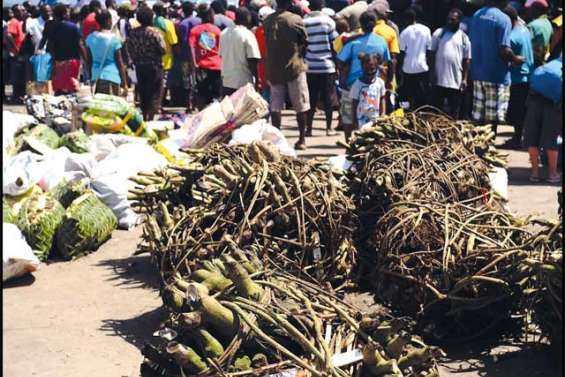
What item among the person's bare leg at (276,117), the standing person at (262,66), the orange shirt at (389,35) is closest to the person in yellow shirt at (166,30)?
the standing person at (262,66)

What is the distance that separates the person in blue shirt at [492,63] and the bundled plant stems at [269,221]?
542 centimetres

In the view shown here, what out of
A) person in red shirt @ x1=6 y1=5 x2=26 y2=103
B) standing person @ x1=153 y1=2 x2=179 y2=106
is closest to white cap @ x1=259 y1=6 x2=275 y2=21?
standing person @ x1=153 y1=2 x2=179 y2=106

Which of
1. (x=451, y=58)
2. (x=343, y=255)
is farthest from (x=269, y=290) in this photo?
(x=451, y=58)

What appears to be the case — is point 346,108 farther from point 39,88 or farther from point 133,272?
point 39,88

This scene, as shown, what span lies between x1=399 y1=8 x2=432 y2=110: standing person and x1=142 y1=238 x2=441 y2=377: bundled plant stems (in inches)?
352

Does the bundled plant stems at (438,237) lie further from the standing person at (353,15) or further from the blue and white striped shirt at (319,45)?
the standing person at (353,15)

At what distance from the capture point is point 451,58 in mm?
11750

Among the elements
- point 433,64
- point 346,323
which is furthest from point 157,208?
point 433,64

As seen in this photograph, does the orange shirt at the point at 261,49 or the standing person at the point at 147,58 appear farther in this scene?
the orange shirt at the point at 261,49

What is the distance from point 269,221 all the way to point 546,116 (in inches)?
201

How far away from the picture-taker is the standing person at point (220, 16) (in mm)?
15605

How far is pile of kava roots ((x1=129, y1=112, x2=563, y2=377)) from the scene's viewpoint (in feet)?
12.2

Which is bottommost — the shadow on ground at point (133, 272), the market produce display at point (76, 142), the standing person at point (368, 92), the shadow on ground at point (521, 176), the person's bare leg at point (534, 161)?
the shadow on ground at point (133, 272)

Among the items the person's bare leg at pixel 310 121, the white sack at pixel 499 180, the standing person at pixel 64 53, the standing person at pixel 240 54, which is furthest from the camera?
the standing person at pixel 64 53
